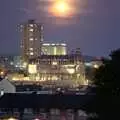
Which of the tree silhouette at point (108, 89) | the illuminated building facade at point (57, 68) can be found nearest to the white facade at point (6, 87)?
the tree silhouette at point (108, 89)

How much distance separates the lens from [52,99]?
120ft

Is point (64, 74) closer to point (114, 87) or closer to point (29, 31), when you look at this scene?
point (29, 31)

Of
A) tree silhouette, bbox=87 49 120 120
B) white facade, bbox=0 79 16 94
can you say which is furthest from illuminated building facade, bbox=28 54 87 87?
tree silhouette, bbox=87 49 120 120

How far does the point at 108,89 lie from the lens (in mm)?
16188

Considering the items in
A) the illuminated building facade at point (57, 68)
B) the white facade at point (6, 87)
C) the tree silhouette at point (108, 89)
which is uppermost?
the illuminated building facade at point (57, 68)

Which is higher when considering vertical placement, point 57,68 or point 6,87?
point 57,68

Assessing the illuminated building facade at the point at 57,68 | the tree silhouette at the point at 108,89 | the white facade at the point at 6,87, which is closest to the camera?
the tree silhouette at the point at 108,89

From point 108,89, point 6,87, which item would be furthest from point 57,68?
point 108,89

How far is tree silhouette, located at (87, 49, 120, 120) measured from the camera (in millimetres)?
15758

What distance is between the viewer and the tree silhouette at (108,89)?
620 inches

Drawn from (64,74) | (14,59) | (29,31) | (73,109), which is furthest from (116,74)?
(29,31)

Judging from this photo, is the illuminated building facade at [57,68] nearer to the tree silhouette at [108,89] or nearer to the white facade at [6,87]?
the white facade at [6,87]

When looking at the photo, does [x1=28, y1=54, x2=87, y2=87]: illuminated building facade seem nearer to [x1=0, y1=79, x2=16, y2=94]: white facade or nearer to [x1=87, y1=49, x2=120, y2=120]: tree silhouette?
[x1=0, y1=79, x2=16, y2=94]: white facade

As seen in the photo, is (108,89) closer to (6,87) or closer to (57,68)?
(6,87)
